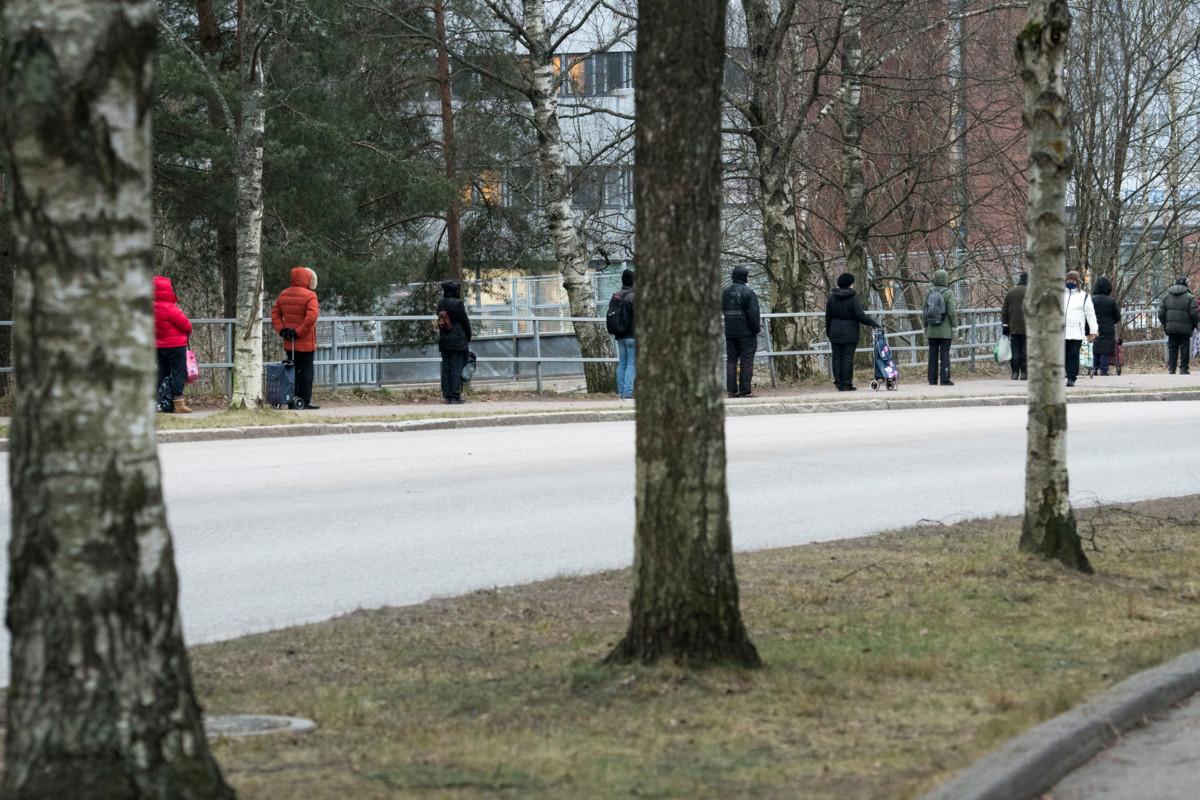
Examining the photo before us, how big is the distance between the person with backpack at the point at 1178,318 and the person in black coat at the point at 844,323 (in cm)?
756

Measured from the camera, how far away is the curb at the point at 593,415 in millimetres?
19422

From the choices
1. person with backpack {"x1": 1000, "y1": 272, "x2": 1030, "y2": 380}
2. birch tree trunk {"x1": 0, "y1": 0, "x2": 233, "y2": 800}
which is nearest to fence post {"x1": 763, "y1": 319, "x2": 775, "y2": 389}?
person with backpack {"x1": 1000, "y1": 272, "x2": 1030, "y2": 380}

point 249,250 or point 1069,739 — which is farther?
point 249,250

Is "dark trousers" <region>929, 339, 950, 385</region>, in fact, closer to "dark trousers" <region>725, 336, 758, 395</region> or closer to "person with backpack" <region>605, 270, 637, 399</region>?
"dark trousers" <region>725, 336, 758, 395</region>

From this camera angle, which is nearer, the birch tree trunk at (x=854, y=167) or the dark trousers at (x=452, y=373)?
the dark trousers at (x=452, y=373)

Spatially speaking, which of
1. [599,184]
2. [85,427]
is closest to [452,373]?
[599,184]

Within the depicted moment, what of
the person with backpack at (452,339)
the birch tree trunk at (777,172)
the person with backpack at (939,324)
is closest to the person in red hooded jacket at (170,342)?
the person with backpack at (452,339)

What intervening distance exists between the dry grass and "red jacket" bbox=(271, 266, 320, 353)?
1419cm

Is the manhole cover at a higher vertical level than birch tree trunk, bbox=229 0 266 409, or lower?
lower

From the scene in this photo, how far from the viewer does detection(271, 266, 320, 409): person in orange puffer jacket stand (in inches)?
905

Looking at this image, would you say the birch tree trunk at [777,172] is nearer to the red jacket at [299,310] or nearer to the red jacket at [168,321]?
Result: the red jacket at [299,310]

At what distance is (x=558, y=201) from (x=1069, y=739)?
23.3 m

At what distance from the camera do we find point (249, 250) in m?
22.3

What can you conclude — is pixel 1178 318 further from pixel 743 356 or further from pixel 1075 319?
pixel 743 356
